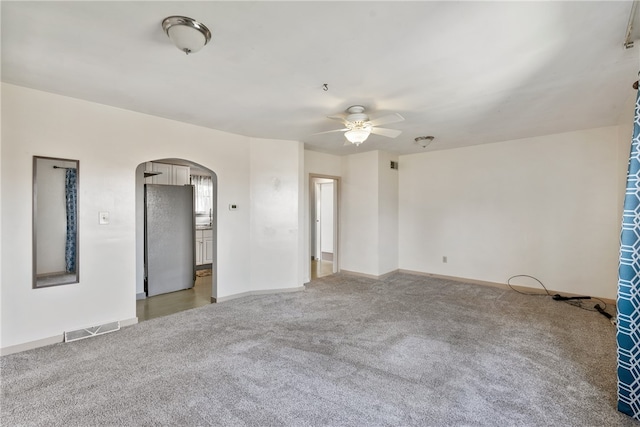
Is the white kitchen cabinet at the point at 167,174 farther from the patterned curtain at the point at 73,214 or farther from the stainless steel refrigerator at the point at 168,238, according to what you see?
the patterned curtain at the point at 73,214

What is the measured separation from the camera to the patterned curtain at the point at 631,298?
1.93 meters

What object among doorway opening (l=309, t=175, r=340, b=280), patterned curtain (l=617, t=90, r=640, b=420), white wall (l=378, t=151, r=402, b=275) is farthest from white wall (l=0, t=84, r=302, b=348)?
patterned curtain (l=617, t=90, r=640, b=420)

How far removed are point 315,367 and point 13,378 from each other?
2.55 meters

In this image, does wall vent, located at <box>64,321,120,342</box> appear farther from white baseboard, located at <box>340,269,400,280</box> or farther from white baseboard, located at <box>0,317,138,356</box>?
white baseboard, located at <box>340,269,400,280</box>

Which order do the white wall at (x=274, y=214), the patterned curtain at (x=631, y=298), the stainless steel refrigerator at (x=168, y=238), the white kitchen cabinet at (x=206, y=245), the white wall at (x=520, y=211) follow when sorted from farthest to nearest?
the white kitchen cabinet at (x=206, y=245)
the white wall at (x=274, y=214)
the stainless steel refrigerator at (x=168, y=238)
the white wall at (x=520, y=211)
the patterned curtain at (x=631, y=298)

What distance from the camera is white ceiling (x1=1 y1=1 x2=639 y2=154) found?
5.78 feet

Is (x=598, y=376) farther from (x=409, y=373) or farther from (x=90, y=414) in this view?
(x=90, y=414)

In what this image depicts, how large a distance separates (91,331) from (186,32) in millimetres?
3329

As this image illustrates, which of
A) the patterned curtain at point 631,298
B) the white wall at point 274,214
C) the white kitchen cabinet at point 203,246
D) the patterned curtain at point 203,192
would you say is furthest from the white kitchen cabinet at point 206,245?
the patterned curtain at point 631,298

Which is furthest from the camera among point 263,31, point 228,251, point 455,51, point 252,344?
point 228,251

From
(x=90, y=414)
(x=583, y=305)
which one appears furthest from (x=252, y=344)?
(x=583, y=305)

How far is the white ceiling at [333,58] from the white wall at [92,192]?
0.28m

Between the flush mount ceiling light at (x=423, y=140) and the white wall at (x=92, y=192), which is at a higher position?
the flush mount ceiling light at (x=423, y=140)

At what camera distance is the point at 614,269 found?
14.0 ft
